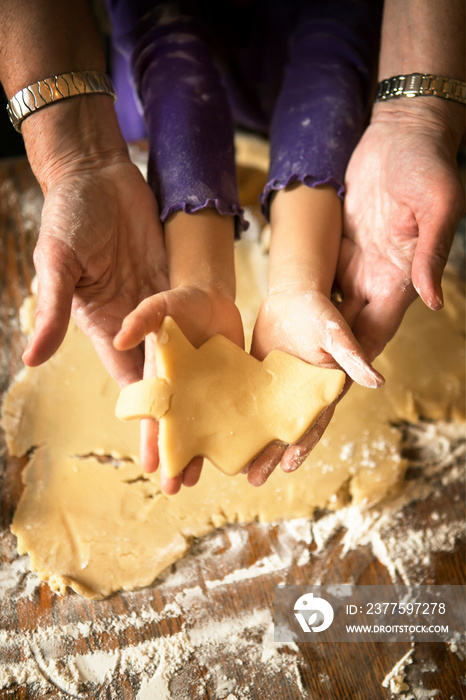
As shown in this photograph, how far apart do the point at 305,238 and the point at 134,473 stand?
0.71 meters

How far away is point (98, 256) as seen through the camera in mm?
1099

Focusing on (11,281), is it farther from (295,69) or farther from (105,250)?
(295,69)

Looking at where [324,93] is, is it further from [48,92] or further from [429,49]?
[48,92]

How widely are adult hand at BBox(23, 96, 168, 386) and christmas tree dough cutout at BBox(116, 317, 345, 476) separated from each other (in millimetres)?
182

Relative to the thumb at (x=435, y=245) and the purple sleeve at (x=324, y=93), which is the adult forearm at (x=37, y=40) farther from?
the thumb at (x=435, y=245)

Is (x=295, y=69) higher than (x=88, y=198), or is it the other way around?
(x=295, y=69)

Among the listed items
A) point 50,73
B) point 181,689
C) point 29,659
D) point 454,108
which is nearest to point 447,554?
point 181,689

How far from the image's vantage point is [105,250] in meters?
1.12

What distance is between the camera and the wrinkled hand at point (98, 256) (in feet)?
3.14

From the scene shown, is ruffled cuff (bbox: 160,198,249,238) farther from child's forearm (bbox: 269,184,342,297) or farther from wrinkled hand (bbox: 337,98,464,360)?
wrinkled hand (bbox: 337,98,464,360)

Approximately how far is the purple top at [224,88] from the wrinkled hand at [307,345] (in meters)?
0.35

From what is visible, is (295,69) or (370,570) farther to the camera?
(295,69)

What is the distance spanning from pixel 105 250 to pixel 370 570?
3.13 ft

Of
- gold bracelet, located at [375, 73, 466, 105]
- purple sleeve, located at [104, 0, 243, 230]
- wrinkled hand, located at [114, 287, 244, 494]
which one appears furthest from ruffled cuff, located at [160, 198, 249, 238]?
gold bracelet, located at [375, 73, 466, 105]
